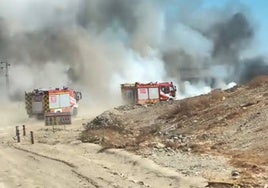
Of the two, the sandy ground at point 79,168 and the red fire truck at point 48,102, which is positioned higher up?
the red fire truck at point 48,102

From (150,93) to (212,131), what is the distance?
3279cm

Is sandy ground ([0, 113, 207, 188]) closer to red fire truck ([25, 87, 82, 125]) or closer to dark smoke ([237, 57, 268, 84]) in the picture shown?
red fire truck ([25, 87, 82, 125])

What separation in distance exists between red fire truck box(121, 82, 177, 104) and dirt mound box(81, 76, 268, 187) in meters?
17.0

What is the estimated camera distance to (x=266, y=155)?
18.7 meters

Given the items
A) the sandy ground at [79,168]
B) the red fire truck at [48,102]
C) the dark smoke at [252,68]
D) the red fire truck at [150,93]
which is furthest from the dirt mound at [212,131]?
the dark smoke at [252,68]

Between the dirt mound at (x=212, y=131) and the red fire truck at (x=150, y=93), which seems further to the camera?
the red fire truck at (x=150, y=93)

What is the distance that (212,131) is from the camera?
25703 millimetres

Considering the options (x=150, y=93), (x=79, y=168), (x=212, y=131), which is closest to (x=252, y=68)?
(x=150, y=93)

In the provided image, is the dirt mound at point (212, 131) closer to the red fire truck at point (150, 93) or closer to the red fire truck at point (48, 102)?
the red fire truck at point (48, 102)

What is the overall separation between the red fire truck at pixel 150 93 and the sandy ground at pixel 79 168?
28.1 m

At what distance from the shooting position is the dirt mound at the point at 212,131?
19072 millimetres

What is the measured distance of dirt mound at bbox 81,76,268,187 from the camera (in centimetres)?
1907

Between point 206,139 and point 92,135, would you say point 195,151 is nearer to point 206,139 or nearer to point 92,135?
point 206,139

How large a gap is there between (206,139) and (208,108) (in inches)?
341
